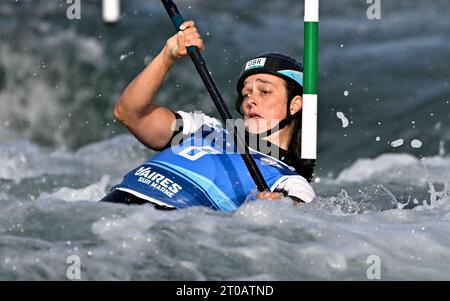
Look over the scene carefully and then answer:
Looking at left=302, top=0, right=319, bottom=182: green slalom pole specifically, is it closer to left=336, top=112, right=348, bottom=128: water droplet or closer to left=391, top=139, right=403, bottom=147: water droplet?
left=391, top=139, right=403, bottom=147: water droplet

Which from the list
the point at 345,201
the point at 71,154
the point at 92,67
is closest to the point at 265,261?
the point at 345,201

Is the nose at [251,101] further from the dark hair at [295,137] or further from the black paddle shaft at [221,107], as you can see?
the black paddle shaft at [221,107]

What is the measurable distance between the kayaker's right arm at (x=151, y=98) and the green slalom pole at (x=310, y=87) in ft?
2.31

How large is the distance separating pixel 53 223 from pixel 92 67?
287 inches

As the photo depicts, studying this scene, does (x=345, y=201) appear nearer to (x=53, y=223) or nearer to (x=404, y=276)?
(x=404, y=276)

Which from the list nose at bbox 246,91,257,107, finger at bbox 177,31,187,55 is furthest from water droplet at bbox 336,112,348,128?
finger at bbox 177,31,187,55

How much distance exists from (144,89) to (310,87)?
922mm

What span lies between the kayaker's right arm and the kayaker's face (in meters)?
0.41

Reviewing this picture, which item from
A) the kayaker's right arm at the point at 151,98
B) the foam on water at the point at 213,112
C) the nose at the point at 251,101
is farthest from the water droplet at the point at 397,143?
the kayaker's right arm at the point at 151,98

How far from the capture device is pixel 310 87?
19.3 ft

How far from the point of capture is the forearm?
17.9 ft

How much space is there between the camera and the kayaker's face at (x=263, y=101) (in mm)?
5863

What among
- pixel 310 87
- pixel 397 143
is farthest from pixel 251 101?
pixel 397 143
